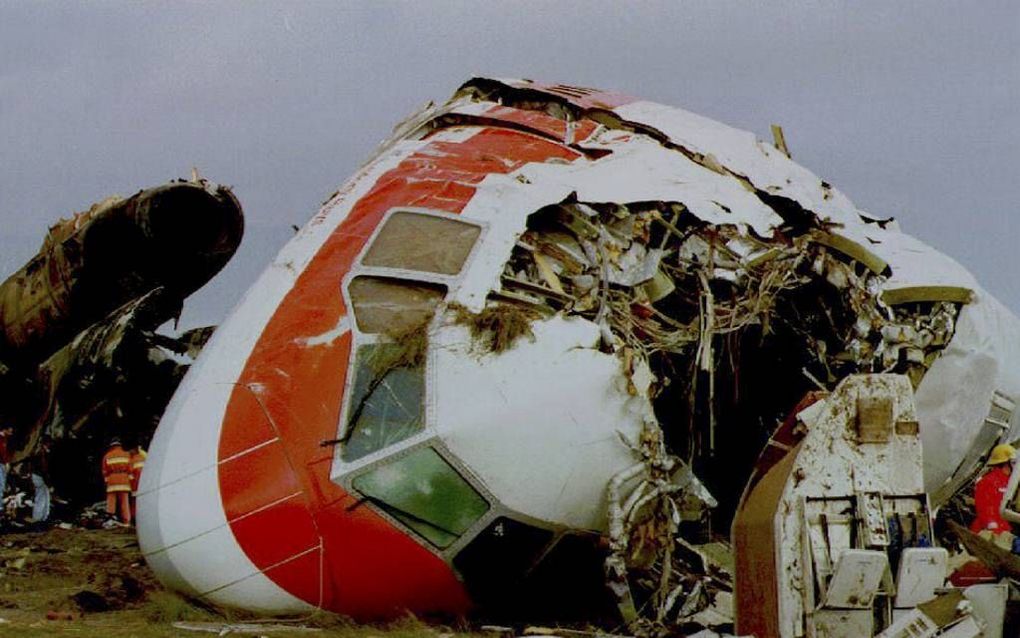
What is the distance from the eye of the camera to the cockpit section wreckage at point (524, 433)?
7598 mm

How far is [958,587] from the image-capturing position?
25.8 feet

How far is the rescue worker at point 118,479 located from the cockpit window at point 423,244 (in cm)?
961

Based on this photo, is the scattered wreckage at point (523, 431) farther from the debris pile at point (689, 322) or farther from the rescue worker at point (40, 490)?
the rescue worker at point (40, 490)

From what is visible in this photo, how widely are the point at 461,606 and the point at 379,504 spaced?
894mm

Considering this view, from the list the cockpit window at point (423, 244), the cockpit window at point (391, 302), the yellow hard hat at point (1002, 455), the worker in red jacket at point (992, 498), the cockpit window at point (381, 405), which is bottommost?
the worker in red jacket at point (992, 498)

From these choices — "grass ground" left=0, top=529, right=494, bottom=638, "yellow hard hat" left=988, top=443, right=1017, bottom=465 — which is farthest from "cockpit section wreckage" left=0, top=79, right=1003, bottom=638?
"yellow hard hat" left=988, top=443, right=1017, bottom=465

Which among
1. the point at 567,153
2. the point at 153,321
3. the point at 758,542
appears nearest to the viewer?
the point at 758,542

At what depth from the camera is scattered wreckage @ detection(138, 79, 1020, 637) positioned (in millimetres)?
7602

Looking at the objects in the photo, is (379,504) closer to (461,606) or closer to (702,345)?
(461,606)

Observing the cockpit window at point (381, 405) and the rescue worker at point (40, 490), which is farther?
the rescue worker at point (40, 490)

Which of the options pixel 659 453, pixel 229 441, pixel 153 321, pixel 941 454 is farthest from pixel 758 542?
pixel 153 321

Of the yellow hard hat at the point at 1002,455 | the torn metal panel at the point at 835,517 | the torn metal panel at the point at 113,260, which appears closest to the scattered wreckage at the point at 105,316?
the torn metal panel at the point at 113,260

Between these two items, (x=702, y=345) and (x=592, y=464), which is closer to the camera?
(x=592, y=464)

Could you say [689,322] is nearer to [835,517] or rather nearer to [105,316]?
[835,517]
